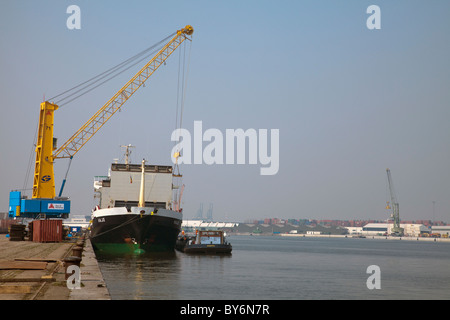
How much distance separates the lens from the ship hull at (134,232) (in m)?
53.8

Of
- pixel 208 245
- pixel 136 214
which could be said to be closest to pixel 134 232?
pixel 136 214

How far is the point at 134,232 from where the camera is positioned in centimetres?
5422

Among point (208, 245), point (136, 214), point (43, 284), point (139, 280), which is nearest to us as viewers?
point (43, 284)

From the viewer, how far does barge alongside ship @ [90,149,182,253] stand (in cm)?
5403

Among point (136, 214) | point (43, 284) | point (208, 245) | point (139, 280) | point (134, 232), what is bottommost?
point (208, 245)

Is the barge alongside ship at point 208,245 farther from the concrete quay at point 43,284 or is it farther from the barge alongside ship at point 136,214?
the concrete quay at point 43,284

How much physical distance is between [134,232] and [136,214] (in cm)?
216

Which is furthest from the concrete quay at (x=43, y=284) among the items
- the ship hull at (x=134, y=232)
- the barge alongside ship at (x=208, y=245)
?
the barge alongside ship at (x=208, y=245)

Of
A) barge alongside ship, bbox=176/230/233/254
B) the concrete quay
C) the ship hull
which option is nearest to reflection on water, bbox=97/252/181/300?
the concrete quay

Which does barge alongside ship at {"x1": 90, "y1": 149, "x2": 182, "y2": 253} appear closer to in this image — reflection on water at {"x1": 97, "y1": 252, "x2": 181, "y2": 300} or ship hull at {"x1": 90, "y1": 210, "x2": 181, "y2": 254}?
ship hull at {"x1": 90, "y1": 210, "x2": 181, "y2": 254}

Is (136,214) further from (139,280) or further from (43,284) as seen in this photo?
(43,284)

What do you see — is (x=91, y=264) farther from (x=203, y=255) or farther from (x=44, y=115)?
(x=44, y=115)

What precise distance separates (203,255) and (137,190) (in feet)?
37.2
